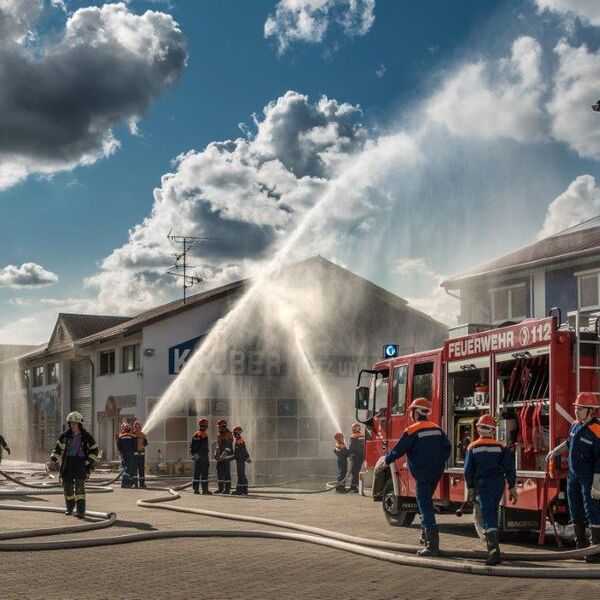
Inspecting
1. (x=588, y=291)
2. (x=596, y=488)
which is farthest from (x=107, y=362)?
(x=596, y=488)

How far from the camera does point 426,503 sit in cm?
1125

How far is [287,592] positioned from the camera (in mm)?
8969

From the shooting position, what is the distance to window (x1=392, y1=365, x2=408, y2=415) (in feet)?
51.2

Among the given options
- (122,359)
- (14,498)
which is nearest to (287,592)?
(14,498)

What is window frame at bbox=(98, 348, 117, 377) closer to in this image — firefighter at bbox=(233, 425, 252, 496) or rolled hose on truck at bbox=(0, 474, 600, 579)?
firefighter at bbox=(233, 425, 252, 496)

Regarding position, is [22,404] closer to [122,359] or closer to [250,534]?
[122,359]

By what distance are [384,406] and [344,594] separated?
7.63 metres

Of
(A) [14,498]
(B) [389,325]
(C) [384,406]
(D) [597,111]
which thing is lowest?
(A) [14,498]

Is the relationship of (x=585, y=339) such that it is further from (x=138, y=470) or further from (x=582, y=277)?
(x=582, y=277)

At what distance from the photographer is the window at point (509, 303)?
116 feet

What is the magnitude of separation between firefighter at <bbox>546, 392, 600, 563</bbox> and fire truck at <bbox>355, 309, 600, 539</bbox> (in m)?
0.46

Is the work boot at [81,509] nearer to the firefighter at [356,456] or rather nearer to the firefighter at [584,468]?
the firefighter at [584,468]

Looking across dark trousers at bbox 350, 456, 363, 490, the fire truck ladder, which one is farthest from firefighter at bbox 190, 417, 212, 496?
the fire truck ladder

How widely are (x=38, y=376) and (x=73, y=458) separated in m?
43.5
